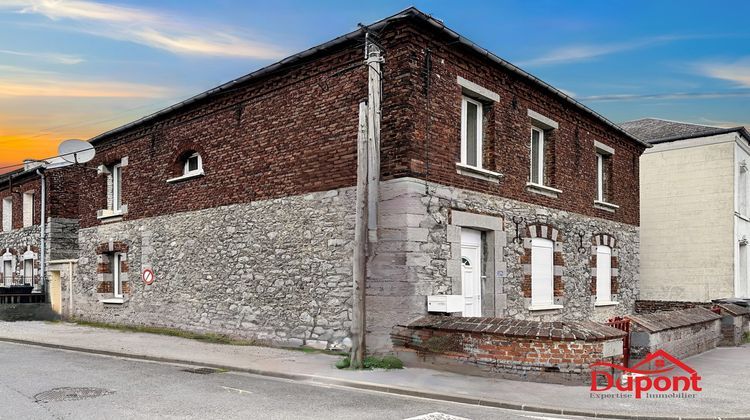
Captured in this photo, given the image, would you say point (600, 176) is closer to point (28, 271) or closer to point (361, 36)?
point (361, 36)

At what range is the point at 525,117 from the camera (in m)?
15.1

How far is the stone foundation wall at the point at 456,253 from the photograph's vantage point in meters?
11.4

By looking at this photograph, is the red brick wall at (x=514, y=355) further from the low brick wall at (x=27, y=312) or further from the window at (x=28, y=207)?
the window at (x=28, y=207)

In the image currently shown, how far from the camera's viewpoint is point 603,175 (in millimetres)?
19641

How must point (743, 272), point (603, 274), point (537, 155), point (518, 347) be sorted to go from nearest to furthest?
point (518, 347), point (537, 155), point (603, 274), point (743, 272)

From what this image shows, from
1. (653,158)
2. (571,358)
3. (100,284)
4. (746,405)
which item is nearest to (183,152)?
(100,284)

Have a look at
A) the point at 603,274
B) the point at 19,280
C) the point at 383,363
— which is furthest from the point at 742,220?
the point at 19,280

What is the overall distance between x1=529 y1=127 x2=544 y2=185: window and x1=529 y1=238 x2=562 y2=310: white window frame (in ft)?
5.47

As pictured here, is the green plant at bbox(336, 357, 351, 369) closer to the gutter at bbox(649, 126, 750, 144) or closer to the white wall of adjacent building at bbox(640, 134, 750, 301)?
the white wall of adjacent building at bbox(640, 134, 750, 301)

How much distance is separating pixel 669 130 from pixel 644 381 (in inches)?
Result: 677

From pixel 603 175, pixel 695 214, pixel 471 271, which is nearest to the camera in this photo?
pixel 471 271

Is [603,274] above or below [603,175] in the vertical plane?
below

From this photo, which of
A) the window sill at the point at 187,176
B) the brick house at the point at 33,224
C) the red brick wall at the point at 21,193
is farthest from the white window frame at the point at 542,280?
the red brick wall at the point at 21,193

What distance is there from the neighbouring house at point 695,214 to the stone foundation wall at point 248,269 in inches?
537
